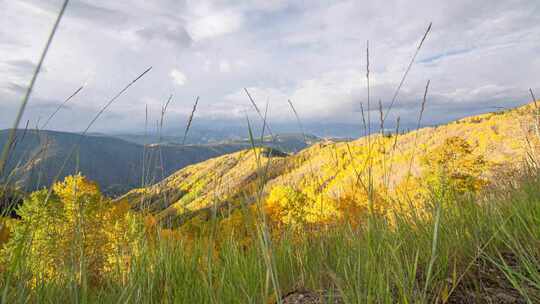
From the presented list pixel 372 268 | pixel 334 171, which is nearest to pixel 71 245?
pixel 372 268

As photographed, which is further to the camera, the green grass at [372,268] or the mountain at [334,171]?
the mountain at [334,171]

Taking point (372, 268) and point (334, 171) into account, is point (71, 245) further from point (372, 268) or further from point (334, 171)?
point (334, 171)

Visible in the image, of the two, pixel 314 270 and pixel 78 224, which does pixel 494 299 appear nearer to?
pixel 314 270

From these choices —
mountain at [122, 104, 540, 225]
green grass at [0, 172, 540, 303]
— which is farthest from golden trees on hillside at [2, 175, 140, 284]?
mountain at [122, 104, 540, 225]

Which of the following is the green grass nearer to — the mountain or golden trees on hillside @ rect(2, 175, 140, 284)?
golden trees on hillside @ rect(2, 175, 140, 284)

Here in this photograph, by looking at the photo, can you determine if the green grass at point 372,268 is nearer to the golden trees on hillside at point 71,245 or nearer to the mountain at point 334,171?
the golden trees on hillside at point 71,245

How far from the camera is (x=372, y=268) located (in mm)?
1938

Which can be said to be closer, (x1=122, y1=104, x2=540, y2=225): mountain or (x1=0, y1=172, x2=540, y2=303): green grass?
(x1=0, y1=172, x2=540, y2=303): green grass

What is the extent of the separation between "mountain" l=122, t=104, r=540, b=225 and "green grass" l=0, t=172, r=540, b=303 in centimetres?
46

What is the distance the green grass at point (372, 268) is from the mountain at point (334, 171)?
46 cm

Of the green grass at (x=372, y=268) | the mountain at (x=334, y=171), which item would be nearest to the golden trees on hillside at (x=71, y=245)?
the green grass at (x=372, y=268)

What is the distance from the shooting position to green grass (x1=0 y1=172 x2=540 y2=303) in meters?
2.01

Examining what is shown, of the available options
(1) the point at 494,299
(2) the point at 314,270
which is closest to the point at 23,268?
(2) the point at 314,270

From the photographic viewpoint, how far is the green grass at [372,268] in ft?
6.61
